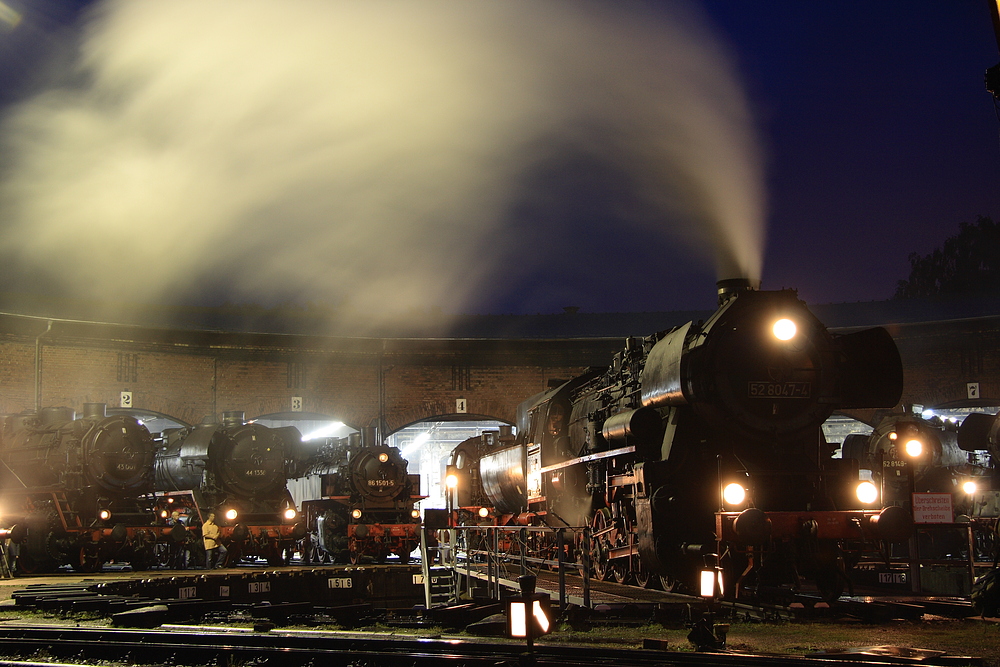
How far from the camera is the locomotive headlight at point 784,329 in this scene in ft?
30.2

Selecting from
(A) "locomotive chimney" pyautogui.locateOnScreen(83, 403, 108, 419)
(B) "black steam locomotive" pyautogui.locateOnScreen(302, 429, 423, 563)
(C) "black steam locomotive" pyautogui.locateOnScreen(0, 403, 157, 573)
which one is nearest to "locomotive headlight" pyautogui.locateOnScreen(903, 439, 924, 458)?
(B) "black steam locomotive" pyautogui.locateOnScreen(302, 429, 423, 563)

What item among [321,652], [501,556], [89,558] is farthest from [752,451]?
[89,558]

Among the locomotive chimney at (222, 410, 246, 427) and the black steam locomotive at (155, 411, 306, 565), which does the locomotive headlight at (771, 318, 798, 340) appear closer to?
the black steam locomotive at (155, 411, 306, 565)

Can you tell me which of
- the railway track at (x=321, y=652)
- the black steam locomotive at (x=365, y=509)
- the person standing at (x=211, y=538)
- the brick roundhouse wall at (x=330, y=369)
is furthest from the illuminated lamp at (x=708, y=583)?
the brick roundhouse wall at (x=330, y=369)

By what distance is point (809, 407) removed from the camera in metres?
9.17

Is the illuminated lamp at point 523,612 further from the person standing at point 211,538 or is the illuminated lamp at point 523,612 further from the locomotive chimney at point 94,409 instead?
the locomotive chimney at point 94,409

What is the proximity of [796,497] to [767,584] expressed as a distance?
936 mm

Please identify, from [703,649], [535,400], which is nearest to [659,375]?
[703,649]

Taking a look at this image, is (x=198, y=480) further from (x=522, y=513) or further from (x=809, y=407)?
(x=809, y=407)

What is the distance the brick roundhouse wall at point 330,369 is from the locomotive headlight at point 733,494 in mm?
17352

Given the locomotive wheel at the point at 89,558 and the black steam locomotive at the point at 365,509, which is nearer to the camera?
the locomotive wheel at the point at 89,558

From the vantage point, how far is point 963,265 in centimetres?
3588

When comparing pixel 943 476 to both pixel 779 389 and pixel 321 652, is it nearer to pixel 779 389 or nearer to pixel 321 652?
pixel 779 389

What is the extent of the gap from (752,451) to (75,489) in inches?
594
